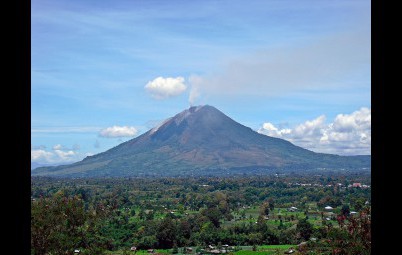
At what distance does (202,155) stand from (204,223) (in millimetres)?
65409

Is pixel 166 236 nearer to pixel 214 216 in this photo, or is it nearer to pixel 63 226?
pixel 214 216

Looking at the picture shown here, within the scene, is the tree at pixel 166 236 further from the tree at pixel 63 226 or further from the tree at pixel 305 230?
the tree at pixel 63 226

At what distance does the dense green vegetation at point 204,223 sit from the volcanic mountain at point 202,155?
24941 mm

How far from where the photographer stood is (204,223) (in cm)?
2303

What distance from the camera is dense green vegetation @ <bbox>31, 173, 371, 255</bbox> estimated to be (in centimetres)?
627

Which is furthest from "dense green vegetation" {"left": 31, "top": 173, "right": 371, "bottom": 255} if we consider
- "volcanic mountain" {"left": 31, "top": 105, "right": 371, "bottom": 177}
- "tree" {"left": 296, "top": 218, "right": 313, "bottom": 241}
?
"volcanic mountain" {"left": 31, "top": 105, "right": 371, "bottom": 177}

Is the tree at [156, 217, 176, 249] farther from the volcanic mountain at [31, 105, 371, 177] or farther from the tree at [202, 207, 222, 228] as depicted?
the volcanic mountain at [31, 105, 371, 177]

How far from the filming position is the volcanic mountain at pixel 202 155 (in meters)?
79.6

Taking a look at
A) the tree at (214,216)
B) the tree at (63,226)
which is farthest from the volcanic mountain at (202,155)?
the tree at (63,226)
